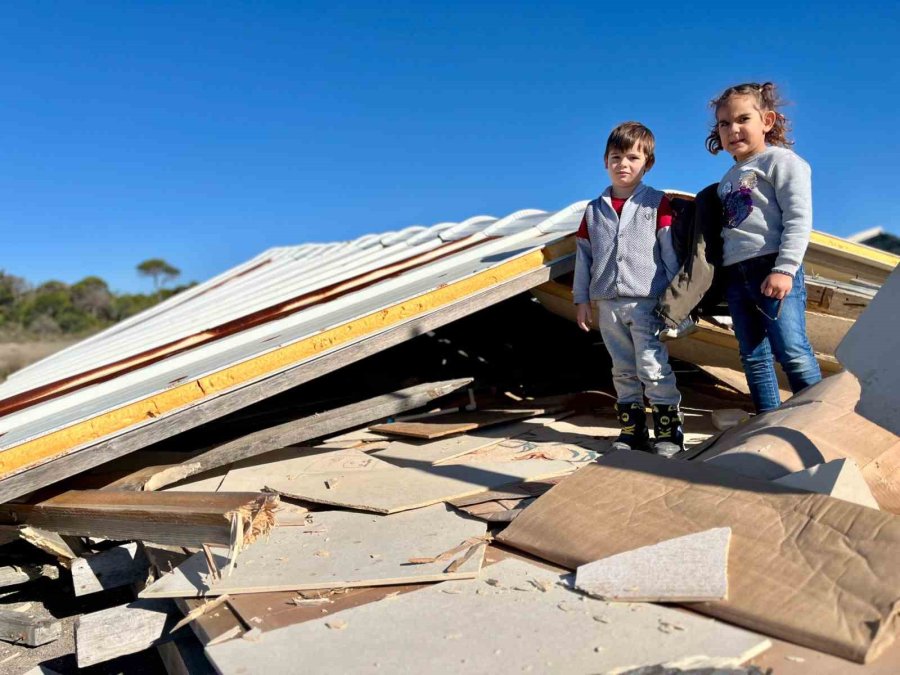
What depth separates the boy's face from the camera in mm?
3990

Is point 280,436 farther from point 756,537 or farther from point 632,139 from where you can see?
point 756,537

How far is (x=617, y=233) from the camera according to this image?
4059mm

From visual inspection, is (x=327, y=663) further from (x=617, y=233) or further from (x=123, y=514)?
(x=617, y=233)

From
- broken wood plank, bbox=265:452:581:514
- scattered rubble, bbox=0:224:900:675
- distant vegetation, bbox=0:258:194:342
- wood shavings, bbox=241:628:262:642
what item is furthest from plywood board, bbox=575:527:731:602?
distant vegetation, bbox=0:258:194:342

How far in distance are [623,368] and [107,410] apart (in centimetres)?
260

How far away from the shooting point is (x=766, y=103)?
3779mm

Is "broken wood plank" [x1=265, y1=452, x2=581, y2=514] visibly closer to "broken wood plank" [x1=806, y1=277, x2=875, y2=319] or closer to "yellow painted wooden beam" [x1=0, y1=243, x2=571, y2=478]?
"yellow painted wooden beam" [x1=0, y1=243, x2=571, y2=478]

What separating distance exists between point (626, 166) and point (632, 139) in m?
0.14

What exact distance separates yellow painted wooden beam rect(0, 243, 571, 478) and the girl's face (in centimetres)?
128

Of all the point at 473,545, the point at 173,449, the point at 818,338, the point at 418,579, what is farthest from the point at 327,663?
the point at 818,338

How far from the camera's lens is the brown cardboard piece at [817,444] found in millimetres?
2986

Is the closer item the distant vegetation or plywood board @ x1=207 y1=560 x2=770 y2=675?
plywood board @ x1=207 y1=560 x2=770 y2=675

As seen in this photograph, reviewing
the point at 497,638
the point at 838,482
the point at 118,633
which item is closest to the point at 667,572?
the point at 497,638

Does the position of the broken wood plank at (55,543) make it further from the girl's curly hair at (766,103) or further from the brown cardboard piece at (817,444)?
the girl's curly hair at (766,103)
